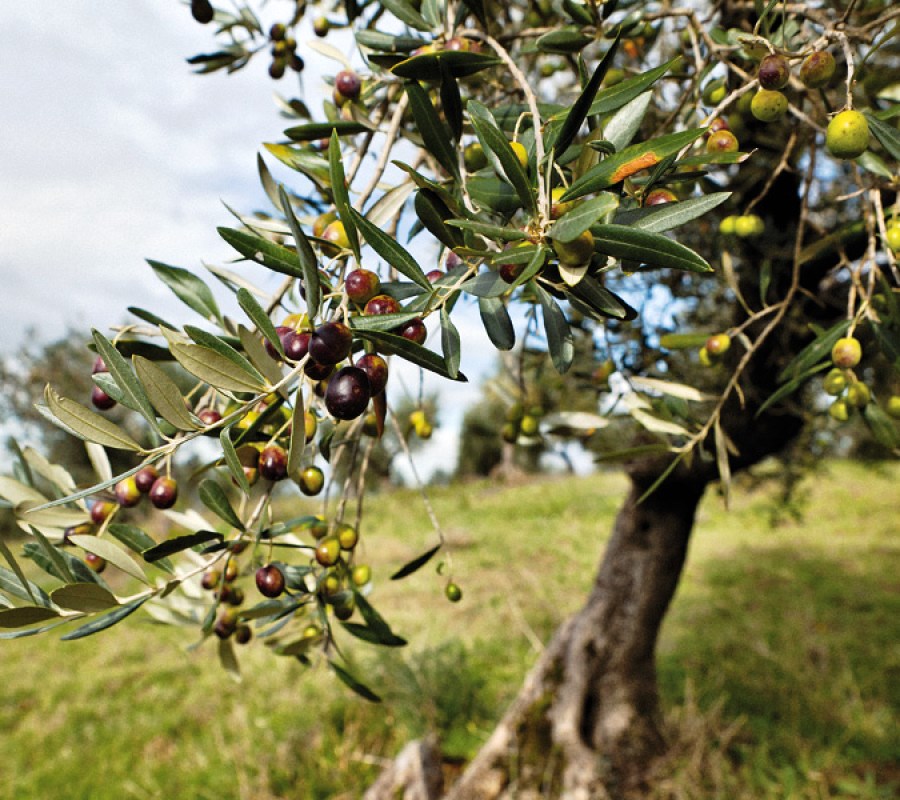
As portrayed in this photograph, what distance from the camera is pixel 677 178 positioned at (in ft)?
2.33

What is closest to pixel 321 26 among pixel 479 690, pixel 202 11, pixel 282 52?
pixel 282 52

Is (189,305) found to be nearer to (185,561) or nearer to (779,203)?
(185,561)

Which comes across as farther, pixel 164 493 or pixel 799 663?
pixel 799 663

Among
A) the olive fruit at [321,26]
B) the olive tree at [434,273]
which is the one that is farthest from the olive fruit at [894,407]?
the olive fruit at [321,26]

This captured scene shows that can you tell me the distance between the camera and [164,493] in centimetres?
81

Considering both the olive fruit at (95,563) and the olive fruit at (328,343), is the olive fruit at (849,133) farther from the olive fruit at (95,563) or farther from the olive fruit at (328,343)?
the olive fruit at (95,563)

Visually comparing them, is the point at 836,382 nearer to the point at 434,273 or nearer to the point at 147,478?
the point at 434,273

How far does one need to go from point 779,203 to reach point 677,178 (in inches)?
57.4

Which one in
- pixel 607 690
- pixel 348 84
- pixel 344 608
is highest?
pixel 348 84

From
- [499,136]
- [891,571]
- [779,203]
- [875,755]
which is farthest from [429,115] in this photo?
[891,571]

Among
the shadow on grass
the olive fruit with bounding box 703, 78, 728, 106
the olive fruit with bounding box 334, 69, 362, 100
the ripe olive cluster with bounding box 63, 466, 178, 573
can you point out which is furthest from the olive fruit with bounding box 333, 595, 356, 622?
the shadow on grass

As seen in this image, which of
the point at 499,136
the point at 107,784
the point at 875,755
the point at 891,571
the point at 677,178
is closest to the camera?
the point at 499,136

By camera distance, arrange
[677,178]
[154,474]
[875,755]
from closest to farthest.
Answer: [677,178], [154,474], [875,755]

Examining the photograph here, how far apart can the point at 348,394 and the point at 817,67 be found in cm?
70
